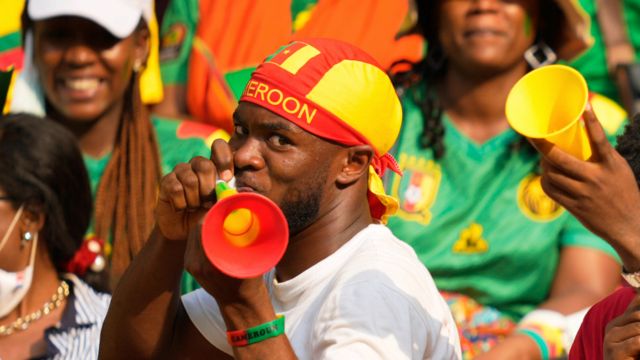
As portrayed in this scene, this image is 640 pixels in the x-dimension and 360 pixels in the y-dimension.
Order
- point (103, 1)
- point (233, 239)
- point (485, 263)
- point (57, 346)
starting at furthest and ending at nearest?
point (103, 1) < point (485, 263) < point (57, 346) < point (233, 239)

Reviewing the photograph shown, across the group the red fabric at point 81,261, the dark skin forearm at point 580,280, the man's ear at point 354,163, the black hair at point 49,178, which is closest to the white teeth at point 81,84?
the black hair at point 49,178

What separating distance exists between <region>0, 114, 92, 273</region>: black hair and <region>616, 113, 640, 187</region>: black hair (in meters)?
2.16

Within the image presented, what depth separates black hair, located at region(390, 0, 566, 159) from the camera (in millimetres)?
5309

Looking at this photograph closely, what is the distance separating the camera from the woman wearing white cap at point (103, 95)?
17.8ft

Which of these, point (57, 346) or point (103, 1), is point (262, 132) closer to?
point (57, 346)

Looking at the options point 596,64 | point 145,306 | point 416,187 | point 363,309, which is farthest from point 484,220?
point 363,309

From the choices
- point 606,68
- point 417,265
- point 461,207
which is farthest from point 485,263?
point 417,265

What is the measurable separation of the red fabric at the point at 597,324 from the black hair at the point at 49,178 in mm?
2086

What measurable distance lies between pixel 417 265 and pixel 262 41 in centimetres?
305

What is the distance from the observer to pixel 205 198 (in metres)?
2.91

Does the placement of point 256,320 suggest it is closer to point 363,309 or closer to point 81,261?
point 363,309

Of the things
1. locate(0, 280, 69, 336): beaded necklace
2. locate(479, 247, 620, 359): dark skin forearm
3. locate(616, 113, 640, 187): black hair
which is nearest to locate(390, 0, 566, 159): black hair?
locate(479, 247, 620, 359): dark skin forearm

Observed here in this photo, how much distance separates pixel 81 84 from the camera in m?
5.52

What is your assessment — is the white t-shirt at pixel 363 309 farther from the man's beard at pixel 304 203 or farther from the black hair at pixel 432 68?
the black hair at pixel 432 68
